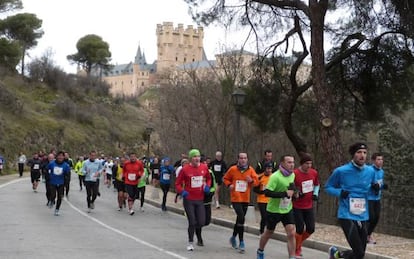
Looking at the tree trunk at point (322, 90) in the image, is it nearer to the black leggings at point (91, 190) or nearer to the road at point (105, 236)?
the road at point (105, 236)

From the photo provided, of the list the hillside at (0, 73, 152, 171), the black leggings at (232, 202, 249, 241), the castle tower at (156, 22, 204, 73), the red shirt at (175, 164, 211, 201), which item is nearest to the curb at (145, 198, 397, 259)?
the black leggings at (232, 202, 249, 241)

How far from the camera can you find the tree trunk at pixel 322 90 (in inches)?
641

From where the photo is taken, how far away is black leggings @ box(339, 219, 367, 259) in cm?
802

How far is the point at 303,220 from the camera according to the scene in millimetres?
10578

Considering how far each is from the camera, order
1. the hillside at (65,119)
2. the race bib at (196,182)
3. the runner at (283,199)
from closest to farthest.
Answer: the runner at (283,199) < the race bib at (196,182) < the hillside at (65,119)

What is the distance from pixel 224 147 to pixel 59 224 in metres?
12.7

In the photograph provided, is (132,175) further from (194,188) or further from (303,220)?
(303,220)

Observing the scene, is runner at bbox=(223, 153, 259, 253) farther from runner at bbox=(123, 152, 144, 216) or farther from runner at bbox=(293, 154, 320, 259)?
runner at bbox=(123, 152, 144, 216)

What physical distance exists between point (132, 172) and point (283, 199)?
9.93 metres

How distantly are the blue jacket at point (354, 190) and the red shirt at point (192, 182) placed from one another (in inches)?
159

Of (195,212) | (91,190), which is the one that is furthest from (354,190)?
(91,190)

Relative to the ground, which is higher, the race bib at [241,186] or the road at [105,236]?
the race bib at [241,186]

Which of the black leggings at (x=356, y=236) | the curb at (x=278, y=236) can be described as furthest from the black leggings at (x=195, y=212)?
the black leggings at (x=356, y=236)

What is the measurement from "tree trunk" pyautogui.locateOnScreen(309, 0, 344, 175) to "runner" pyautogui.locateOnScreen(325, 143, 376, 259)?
7901 mm
